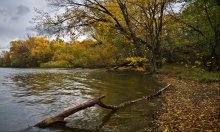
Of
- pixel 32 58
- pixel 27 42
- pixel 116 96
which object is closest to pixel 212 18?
pixel 116 96

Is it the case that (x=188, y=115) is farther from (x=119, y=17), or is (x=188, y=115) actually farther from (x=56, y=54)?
(x=56, y=54)

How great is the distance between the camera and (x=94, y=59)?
57.1m

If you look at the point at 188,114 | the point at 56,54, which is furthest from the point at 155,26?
the point at 56,54

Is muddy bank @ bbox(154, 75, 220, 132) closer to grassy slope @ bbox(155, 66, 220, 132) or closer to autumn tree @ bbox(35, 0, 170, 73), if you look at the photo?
grassy slope @ bbox(155, 66, 220, 132)

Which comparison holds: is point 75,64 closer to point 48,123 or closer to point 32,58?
point 32,58

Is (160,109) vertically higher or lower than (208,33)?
lower

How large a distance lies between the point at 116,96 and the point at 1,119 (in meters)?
7.28

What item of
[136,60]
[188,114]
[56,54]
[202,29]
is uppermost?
[202,29]

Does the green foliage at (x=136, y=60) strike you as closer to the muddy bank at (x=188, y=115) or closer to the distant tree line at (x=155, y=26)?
the distant tree line at (x=155, y=26)

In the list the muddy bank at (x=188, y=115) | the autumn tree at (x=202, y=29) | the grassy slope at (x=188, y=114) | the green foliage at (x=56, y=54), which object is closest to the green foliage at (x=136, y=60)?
the autumn tree at (x=202, y=29)

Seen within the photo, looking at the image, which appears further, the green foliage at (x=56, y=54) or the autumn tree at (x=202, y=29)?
the green foliage at (x=56, y=54)

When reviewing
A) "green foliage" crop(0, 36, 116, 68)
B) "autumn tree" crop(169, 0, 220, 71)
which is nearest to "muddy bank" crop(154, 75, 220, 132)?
"autumn tree" crop(169, 0, 220, 71)

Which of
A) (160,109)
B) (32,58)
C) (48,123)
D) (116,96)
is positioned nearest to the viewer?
(48,123)

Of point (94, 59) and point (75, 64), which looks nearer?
point (94, 59)
